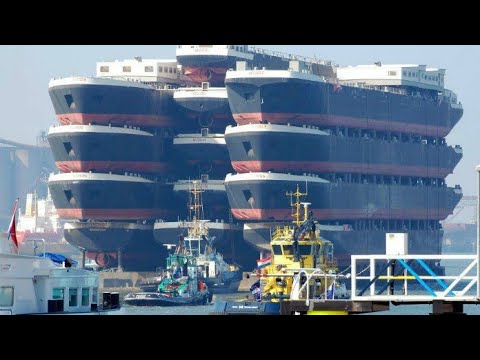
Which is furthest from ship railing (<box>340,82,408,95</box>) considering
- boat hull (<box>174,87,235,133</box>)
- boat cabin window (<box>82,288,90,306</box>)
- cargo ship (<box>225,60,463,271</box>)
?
boat cabin window (<box>82,288,90,306</box>)

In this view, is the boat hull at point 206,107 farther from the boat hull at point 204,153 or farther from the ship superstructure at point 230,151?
the boat hull at point 204,153

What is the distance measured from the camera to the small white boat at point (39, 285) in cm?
3850

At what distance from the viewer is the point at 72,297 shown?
4516cm

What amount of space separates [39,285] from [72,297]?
12.5 feet

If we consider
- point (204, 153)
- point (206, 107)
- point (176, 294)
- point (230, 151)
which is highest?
point (206, 107)

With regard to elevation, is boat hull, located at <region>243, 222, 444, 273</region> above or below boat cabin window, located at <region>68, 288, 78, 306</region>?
above

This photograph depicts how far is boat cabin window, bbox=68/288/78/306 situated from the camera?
44.6 meters

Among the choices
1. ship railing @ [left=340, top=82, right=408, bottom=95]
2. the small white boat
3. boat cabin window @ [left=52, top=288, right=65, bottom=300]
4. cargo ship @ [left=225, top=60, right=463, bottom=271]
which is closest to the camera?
the small white boat

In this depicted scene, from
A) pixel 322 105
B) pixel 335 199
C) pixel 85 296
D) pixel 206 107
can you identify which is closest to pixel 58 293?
pixel 85 296

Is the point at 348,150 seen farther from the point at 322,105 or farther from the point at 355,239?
the point at 355,239

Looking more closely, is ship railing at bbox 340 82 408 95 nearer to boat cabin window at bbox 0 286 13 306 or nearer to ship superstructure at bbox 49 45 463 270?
ship superstructure at bbox 49 45 463 270

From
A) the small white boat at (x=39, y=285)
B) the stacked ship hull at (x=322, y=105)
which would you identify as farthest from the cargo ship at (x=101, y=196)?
the small white boat at (x=39, y=285)
